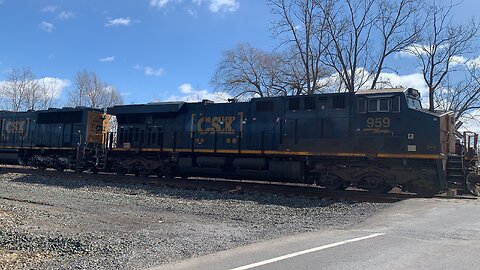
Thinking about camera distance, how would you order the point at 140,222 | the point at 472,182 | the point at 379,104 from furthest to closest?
the point at 379,104 → the point at 472,182 → the point at 140,222

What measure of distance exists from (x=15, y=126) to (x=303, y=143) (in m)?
18.2

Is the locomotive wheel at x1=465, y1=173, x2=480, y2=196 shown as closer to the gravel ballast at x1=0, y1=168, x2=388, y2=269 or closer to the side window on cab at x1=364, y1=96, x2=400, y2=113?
the side window on cab at x1=364, y1=96, x2=400, y2=113

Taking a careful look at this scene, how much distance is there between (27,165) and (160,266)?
21.0 meters

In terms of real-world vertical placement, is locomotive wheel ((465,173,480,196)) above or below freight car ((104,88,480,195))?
below

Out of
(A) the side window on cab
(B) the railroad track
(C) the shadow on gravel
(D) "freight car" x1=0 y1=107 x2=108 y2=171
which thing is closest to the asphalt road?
(C) the shadow on gravel

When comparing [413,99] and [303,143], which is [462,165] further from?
[303,143]

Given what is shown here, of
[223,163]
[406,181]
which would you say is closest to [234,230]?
[406,181]

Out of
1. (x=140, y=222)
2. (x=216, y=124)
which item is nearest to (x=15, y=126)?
(x=216, y=124)

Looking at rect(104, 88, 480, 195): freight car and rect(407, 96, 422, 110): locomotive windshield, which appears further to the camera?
rect(407, 96, 422, 110): locomotive windshield

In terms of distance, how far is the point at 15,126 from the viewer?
2464 centimetres

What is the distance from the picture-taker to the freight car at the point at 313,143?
13164 millimetres

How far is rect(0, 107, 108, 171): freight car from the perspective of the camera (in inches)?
829

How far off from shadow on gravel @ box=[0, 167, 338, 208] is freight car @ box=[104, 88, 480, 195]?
1518mm

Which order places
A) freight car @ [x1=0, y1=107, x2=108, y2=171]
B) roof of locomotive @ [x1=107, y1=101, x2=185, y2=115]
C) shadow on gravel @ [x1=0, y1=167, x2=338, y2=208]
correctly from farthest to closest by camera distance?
freight car @ [x1=0, y1=107, x2=108, y2=171]
roof of locomotive @ [x1=107, y1=101, x2=185, y2=115]
shadow on gravel @ [x1=0, y1=167, x2=338, y2=208]
